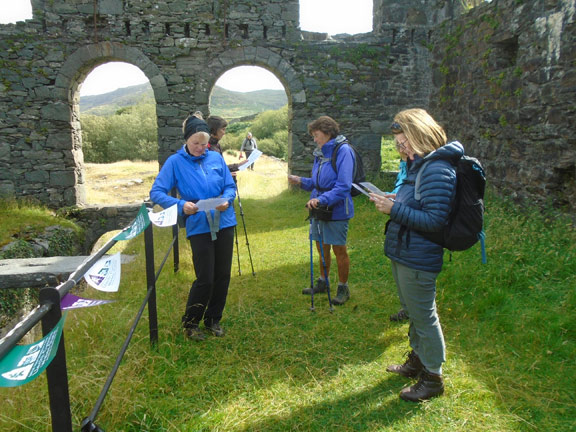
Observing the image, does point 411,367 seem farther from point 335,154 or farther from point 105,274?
point 105,274

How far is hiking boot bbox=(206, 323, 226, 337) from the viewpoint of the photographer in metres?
3.81

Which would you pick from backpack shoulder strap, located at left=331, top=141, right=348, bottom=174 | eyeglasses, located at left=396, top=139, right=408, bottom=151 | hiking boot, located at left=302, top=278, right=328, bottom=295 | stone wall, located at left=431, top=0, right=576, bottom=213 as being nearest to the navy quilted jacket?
eyeglasses, located at left=396, top=139, right=408, bottom=151

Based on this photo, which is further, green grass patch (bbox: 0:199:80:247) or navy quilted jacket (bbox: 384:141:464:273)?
green grass patch (bbox: 0:199:80:247)

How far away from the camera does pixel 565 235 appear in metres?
4.97

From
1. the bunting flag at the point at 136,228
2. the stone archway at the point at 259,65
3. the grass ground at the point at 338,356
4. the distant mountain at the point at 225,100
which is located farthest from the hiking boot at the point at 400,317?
the distant mountain at the point at 225,100

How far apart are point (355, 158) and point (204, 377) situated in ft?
7.90

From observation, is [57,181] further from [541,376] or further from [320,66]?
[541,376]

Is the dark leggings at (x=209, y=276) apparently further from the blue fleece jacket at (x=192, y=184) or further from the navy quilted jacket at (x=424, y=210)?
the navy quilted jacket at (x=424, y=210)

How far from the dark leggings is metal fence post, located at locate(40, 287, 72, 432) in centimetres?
173

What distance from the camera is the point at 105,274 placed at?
2.13m

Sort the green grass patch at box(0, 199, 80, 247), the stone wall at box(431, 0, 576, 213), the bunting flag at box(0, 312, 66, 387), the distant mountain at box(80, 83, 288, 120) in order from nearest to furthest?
the bunting flag at box(0, 312, 66, 387) → the stone wall at box(431, 0, 576, 213) → the green grass patch at box(0, 199, 80, 247) → the distant mountain at box(80, 83, 288, 120)

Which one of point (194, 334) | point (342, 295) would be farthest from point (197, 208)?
point (342, 295)

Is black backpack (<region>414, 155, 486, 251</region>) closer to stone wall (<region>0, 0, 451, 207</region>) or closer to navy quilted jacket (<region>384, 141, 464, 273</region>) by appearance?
navy quilted jacket (<region>384, 141, 464, 273</region>)

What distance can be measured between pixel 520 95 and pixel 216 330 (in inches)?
218
